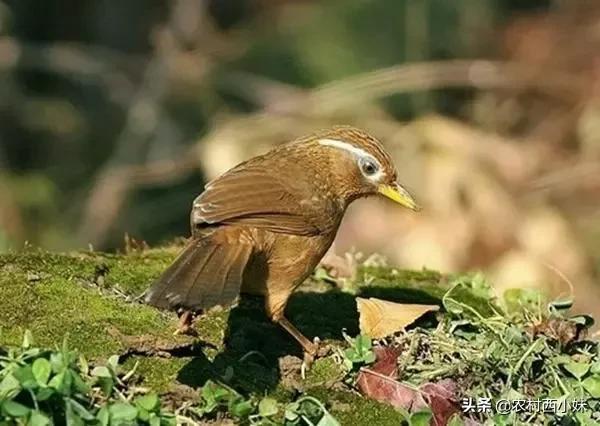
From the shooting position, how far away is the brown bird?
3750 millimetres

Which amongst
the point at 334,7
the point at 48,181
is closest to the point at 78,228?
the point at 48,181

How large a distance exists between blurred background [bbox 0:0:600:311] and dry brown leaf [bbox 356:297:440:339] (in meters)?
3.93

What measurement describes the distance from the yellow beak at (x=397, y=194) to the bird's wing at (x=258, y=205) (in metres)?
0.31

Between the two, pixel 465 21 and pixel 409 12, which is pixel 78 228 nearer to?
pixel 409 12

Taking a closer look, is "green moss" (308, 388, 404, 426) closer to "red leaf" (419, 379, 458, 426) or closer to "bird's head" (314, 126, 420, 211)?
"red leaf" (419, 379, 458, 426)

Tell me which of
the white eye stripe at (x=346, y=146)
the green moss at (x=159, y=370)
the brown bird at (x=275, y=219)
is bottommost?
the green moss at (x=159, y=370)

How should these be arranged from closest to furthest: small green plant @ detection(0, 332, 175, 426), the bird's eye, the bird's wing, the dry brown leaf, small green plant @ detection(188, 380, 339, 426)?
small green plant @ detection(0, 332, 175, 426) → small green plant @ detection(188, 380, 339, 426) → the dry brown leaf → the bird's wing → the bird's eye

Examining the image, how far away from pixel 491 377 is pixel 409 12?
23.5 ft

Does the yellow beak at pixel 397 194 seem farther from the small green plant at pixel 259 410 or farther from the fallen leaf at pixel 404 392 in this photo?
the small green plant at pixel 259 410

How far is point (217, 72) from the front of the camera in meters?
11.5

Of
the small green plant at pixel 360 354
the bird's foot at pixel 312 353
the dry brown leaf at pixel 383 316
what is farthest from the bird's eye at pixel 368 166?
the small green plant at pixel 360 354

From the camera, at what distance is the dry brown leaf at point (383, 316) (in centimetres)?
401

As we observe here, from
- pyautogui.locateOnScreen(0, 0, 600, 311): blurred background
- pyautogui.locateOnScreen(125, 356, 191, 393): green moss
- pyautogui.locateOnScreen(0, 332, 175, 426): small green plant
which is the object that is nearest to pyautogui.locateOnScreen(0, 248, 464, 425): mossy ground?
pyautogui.locateOnScreen(125, 356, 191, 393): green moss

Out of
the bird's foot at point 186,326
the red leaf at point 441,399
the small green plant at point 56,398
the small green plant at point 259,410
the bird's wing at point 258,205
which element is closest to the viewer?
the small green plant at point 56,398
